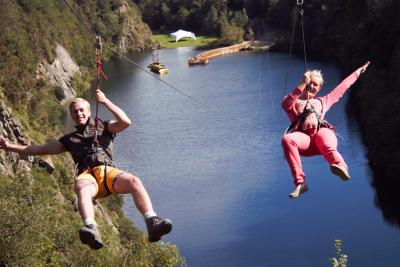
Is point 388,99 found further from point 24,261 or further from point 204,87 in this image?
point 24,261

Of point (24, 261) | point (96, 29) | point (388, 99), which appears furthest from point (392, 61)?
point (96, 29)

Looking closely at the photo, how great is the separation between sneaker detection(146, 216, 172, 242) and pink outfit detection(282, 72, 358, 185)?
121cm

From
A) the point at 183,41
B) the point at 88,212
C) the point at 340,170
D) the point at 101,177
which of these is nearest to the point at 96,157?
the point at 101,177

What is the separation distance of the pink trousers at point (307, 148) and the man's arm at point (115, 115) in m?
1.35

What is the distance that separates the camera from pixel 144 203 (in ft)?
17.4

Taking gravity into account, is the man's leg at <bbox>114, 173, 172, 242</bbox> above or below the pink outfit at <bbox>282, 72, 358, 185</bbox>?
below

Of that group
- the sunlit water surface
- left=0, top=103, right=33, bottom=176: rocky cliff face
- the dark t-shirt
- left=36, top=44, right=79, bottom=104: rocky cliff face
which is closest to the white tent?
left=36, top=44, right=79, bottom=104: rocky cliff face

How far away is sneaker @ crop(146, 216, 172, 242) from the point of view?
511 cm

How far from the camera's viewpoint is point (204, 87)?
154ft

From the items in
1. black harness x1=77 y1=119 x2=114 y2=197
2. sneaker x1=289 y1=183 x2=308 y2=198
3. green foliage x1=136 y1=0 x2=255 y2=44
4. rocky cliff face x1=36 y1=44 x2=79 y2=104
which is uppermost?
black harness x1=77 y1=119 x2=114 y2=197

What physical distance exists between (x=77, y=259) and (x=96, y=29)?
51351 millimetres

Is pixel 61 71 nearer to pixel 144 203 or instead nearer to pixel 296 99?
pixel 296 99

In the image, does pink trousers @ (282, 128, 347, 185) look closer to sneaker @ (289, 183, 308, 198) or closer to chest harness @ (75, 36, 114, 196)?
sneaker @ (289, 183, 308, 198)

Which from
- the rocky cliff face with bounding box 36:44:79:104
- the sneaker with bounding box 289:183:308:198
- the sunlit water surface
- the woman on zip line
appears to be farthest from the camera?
the rocky cliff face with bounding box 36:44:79:104
